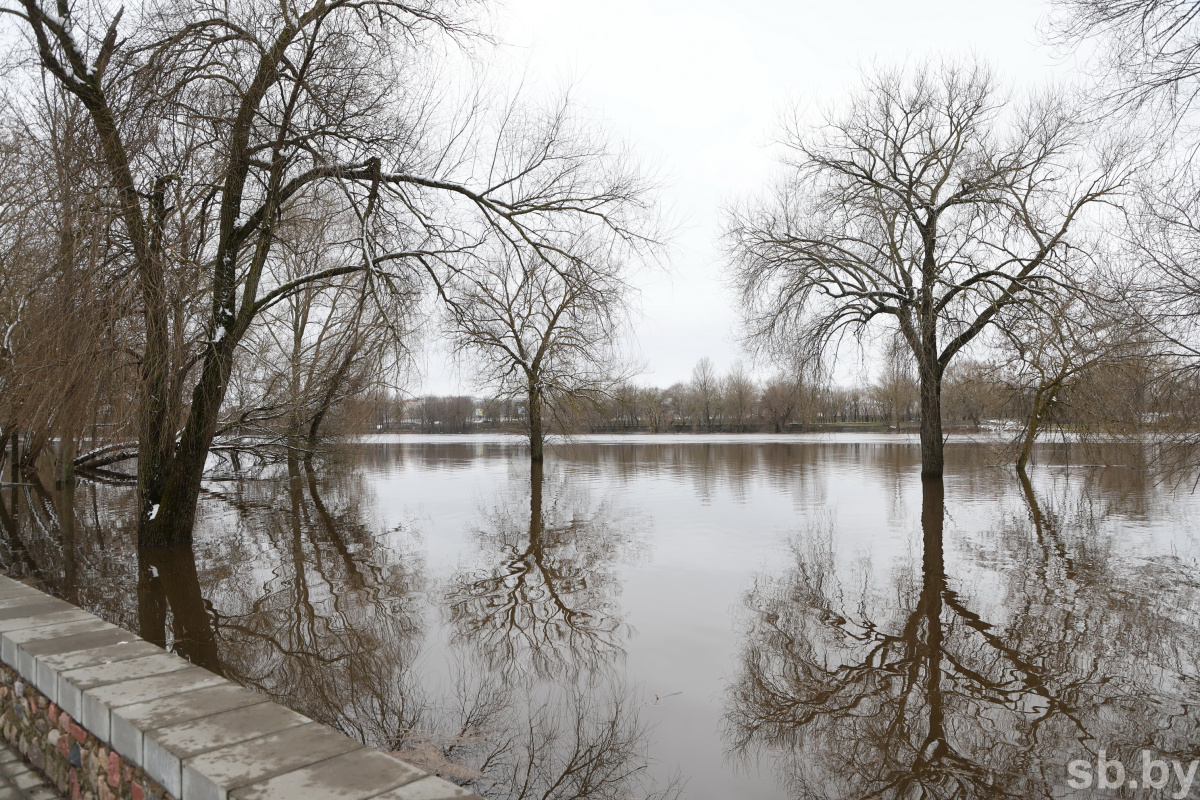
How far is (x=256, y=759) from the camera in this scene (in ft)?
8.62

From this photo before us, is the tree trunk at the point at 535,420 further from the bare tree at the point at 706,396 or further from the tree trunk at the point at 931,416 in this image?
the bare tree at the point at 706,396

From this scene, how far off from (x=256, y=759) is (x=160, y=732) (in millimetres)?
504

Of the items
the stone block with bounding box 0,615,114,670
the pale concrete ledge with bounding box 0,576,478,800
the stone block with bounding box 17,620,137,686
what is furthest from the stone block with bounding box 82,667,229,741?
the stone block with bounding box 0,615,114,670

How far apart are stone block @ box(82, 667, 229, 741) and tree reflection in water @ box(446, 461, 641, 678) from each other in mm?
2371

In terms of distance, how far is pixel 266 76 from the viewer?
27.9 ft

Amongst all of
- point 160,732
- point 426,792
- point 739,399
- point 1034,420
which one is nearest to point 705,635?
point 426,792

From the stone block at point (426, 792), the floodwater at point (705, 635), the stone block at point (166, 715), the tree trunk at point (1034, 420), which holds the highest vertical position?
the tree trunk at point (1034, 420)

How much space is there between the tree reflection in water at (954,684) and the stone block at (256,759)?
2.31m

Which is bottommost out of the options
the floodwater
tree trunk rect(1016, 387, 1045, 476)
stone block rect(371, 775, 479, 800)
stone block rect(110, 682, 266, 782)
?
the floodwater

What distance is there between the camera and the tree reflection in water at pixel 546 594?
577 centimetres

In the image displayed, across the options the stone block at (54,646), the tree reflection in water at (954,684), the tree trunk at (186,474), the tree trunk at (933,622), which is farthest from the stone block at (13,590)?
the tree trunk at (933,622)

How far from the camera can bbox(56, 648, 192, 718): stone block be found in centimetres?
333

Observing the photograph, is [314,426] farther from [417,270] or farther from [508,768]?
[508,768]

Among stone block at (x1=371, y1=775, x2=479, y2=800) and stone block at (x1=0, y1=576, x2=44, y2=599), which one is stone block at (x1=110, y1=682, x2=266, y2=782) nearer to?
stone block at (x1=371, y1=775, x2=479, y2=800)
